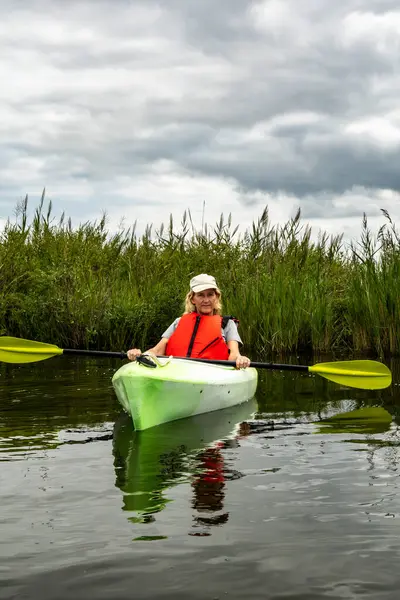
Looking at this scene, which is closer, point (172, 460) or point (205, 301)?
point (172, 460)

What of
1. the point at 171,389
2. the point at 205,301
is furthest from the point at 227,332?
the point at 171,389

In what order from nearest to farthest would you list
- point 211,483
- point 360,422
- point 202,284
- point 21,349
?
1. point 211,483
2. point 360,422
3. point 202,284
4. point 21,349

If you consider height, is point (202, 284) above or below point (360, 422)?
above

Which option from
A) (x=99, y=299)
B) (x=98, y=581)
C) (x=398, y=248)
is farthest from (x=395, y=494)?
(x=99, y=299)

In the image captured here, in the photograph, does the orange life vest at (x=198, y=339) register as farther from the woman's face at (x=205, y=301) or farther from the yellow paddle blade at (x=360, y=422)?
the yellow paddle blade at (x=360, y=422)

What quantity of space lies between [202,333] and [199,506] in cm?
391

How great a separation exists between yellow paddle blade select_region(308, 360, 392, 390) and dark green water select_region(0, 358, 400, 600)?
615 mm

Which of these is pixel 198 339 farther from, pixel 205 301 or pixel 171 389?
pixel 171 389

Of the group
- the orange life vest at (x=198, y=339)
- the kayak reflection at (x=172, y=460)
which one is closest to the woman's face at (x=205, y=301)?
the orange life vest at (x=198, y=339)

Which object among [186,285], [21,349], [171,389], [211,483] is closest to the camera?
[211,483]

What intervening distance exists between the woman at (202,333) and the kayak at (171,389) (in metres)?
0.45

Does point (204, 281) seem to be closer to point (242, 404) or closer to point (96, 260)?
point (242, 404)

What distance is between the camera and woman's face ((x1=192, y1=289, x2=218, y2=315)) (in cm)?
817

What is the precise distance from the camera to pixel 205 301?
8.16 meters
